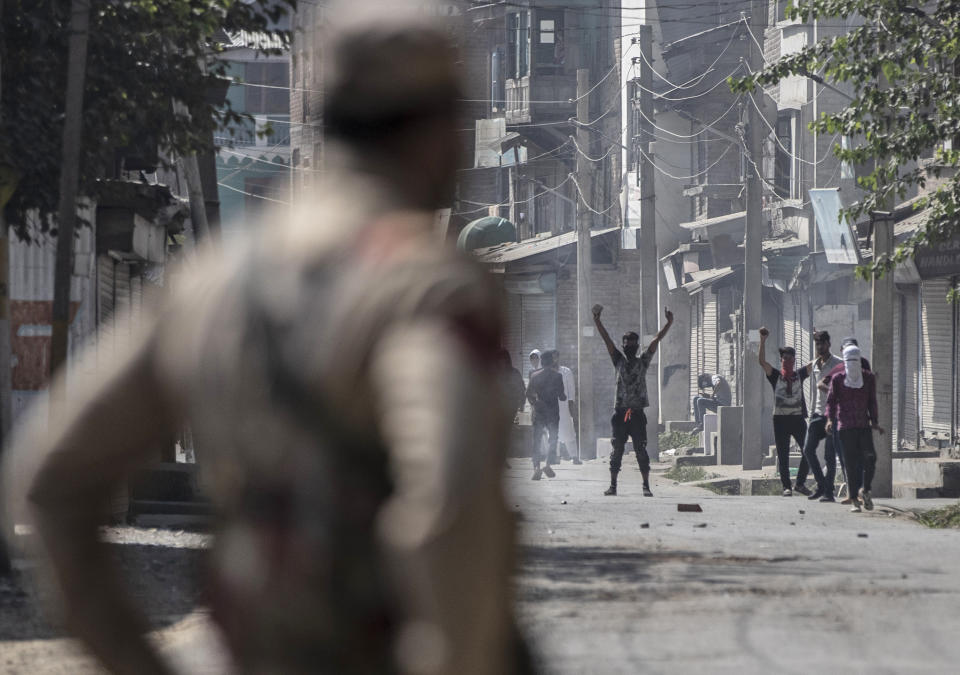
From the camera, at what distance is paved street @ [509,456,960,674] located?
294 inches

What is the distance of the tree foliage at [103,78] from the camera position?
1154cm

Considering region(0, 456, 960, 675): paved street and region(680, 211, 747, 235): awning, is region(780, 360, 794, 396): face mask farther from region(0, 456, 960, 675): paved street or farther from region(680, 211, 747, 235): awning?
region(680, 211, 747, 235): awning

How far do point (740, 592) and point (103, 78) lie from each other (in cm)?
567

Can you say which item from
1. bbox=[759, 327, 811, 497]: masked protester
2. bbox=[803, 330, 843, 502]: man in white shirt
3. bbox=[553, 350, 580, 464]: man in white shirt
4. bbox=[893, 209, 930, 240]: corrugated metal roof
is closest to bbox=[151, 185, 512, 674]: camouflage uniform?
bbox=[803, 330, 843, 502]: man in white shirt

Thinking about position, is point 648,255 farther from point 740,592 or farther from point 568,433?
point 740,592

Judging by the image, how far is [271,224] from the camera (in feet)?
5.94

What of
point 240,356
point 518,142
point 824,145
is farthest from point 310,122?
point 518,142

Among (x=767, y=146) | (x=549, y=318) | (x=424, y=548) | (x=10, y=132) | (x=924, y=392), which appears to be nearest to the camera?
(x=424, y=548)

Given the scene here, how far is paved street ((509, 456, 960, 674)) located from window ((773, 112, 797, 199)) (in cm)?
2130

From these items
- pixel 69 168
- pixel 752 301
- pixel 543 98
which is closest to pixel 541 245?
pixel 543 98

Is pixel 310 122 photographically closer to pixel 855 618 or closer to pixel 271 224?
pixel 271 224

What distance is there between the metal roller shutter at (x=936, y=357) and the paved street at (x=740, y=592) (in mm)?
11380

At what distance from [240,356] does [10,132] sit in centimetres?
1002

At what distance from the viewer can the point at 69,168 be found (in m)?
10.8
